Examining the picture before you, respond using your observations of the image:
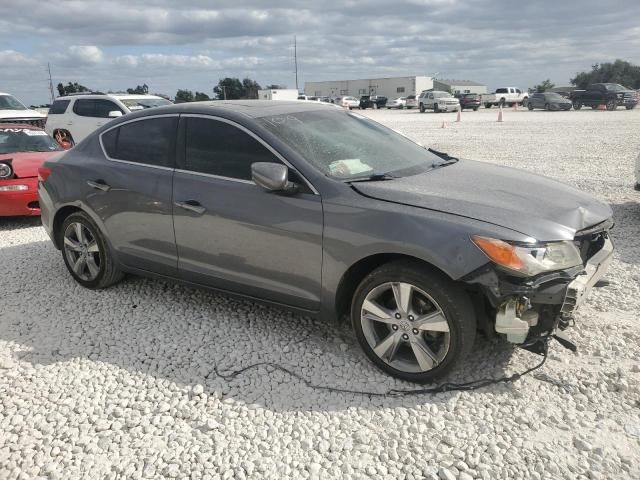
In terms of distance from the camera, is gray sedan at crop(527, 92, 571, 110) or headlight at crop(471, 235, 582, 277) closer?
headlight at crop(471, 235, 582, 277)

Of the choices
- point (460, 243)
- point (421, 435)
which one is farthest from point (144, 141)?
point (421, 435)

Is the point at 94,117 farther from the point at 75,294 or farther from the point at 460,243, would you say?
the point at 460,243

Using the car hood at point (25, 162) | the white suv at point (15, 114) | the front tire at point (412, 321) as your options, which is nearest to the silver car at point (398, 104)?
the white suv at point (15, 114)

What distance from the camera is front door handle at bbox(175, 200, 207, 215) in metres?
3.81

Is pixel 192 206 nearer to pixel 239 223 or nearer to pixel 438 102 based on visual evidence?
pixel 239 223

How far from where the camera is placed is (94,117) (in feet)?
42.3

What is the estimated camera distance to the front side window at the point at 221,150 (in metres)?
3.67

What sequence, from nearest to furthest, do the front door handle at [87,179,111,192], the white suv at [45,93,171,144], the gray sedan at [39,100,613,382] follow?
→ the gray sedan at [39,100,613,382] → the front door handle at [87,179,111,192] → the white suv at [45,93,171,144]

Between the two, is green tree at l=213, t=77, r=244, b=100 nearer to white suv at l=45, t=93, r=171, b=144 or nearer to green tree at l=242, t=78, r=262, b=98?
green tree at l=242, t=78, r=262, b=98

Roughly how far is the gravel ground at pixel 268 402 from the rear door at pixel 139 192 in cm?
51

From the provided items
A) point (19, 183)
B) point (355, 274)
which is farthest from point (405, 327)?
point (19, 183)

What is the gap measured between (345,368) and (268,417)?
67cm

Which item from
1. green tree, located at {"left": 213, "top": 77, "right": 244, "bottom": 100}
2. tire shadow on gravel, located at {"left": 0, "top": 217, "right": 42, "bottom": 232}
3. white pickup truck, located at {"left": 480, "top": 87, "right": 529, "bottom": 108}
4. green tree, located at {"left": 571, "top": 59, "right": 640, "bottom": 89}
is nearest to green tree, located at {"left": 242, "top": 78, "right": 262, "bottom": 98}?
green tree, located at {"left": 213, "top": 77, "right": 244, "bottom": 100}

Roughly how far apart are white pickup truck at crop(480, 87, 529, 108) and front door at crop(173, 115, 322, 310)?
49588mm
